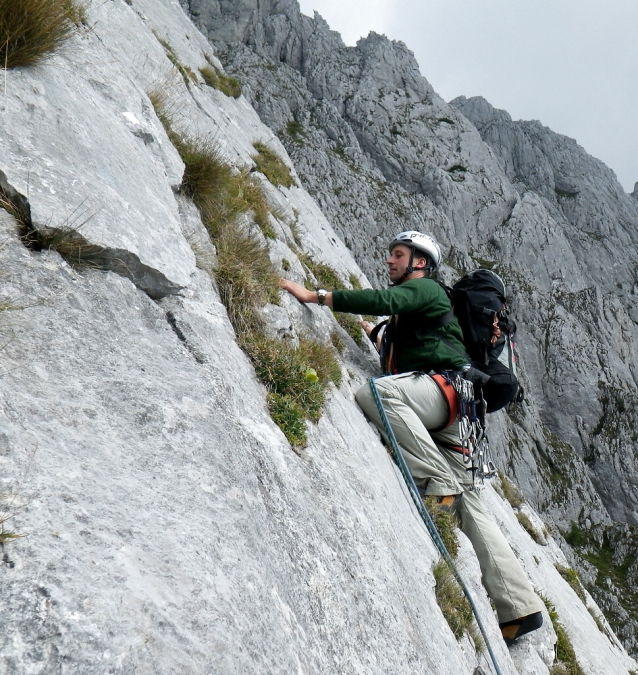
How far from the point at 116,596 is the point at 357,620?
2174 millimetres

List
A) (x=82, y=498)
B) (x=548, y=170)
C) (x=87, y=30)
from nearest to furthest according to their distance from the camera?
(x=82, y=498), (x=87, y=30), (x=548, y=170)

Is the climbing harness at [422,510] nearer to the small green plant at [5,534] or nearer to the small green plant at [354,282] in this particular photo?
the small green plant at [5,534]

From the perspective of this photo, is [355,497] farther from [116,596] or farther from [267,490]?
[116,596]

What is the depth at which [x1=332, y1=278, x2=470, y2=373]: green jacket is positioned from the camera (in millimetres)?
6484

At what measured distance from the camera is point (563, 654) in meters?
7.70

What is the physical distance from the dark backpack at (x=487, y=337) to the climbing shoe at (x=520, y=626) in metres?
2.97

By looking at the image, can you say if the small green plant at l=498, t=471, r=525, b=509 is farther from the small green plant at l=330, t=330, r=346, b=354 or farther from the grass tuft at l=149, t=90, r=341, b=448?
the grass tuft at l=149, t=90, r=341, b=448

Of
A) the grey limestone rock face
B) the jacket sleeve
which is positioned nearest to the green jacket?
the jacket sleeve

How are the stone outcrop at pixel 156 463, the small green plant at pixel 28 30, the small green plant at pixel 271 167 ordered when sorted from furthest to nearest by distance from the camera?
1. the small green plant at pixel 271 167
2. the small green plant at pixel 28 30
3. the stone outcrop at pixel 156 463

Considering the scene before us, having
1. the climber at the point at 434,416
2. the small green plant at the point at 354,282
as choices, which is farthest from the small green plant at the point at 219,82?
the climber at the point at 434,416

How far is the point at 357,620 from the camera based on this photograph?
3475 millimetres

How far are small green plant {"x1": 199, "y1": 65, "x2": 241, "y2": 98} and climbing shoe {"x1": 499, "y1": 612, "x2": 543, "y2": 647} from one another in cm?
1618

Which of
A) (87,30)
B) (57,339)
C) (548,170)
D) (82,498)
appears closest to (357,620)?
(82,498)

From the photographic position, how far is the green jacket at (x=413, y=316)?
6484 millimetres
